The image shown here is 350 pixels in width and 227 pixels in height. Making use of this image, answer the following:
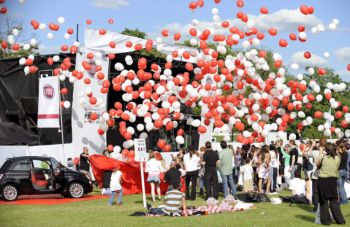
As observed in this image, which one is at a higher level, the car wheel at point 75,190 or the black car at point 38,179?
the black car at point 38,179

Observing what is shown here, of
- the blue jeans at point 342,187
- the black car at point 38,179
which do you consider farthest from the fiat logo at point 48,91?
the blue jeans at point 342,187

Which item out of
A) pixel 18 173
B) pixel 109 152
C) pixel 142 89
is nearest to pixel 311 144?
pixel 142 89

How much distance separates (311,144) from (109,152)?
741cm

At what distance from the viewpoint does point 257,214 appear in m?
14.2

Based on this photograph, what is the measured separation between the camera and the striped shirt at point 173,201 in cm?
1368

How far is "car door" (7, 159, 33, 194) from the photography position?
17.8 m

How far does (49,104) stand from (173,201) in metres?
9.20

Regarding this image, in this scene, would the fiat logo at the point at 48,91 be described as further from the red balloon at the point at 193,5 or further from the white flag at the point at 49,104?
the red balloon at the point at 193,5

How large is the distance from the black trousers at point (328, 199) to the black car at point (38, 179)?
28.6 ft

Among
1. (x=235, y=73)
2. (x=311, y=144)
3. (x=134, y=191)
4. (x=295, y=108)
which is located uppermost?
(x=235, y=73)

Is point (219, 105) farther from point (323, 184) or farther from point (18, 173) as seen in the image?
point (18, 173)

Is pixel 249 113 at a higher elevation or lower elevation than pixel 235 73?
lower

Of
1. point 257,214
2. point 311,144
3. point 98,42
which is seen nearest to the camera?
point 257,214

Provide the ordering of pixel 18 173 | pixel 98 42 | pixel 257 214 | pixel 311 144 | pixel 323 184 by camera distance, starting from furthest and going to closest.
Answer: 1. pixel 98 42
2. pixel 311 144
3. pixel 18 173
4. pixel 257 214
5. pixel 323 184
